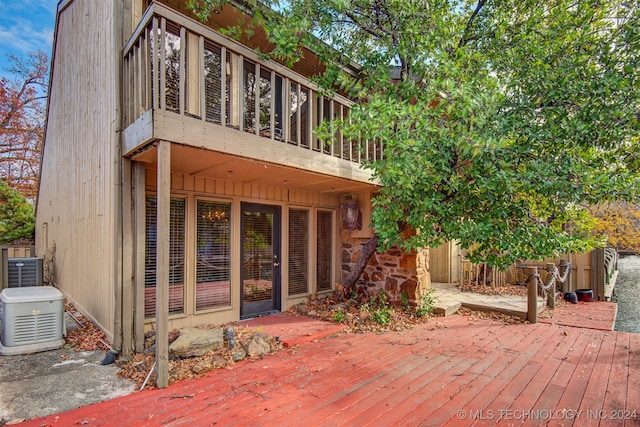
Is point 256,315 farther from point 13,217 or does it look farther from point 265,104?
point 13,217

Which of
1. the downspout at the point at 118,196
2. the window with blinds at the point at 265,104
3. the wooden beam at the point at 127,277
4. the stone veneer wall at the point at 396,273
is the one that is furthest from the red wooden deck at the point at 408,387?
the window with blinds at the point at 265,104

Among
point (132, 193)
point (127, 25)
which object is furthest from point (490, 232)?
point (127, 25)

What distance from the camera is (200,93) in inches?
145

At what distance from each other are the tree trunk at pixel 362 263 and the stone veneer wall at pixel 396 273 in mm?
444

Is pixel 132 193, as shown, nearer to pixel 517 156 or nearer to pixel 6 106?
pixel 517 156

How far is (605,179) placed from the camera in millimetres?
3762

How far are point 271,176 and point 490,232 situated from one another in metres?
3.30

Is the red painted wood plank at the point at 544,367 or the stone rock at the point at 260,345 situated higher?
the stone rock at the point at 260,345

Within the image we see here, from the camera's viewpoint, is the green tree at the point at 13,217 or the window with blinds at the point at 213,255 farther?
the green tree at the point at 13,217

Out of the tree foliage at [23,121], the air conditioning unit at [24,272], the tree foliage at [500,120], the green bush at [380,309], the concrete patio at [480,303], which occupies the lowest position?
the concrete patio at [480,303]

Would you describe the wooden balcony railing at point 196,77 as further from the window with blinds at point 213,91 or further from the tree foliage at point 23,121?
the tree foliage at point 23,121

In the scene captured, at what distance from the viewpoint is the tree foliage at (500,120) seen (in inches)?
156

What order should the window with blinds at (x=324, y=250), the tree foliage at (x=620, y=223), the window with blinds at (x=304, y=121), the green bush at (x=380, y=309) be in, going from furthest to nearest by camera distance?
the tree foliage at (x=620, y=223) < the window with blinds at (x=324, y=250) < the green bush at (x=380, y=309) < the window with blinds at (x=304, y=121)

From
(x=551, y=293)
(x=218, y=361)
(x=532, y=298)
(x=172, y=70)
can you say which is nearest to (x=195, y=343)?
(x=218, y=361)
